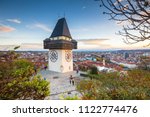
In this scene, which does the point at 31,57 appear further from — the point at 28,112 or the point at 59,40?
the point at 59,40

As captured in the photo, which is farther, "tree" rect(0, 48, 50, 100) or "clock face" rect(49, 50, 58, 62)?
"clock face" rect(49, 50, 58, 62)

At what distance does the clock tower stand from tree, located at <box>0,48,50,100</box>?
4.64 metres

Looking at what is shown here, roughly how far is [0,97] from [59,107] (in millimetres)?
540

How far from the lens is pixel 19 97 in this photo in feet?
5.62

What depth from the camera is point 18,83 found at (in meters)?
1.61

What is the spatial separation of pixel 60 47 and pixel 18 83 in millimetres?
5012

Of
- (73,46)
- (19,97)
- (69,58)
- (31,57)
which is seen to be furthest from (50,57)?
(19,97)

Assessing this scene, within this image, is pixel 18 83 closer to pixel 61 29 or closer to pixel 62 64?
pixel 61 29

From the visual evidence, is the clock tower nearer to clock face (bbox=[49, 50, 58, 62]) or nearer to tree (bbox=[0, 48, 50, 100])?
clock face (bbox=[49, 50, 58, 62])

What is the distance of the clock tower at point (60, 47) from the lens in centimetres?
650

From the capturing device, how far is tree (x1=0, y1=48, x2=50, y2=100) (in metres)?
1.55

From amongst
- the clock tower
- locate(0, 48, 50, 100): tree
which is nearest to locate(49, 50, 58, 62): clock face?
the clock tower

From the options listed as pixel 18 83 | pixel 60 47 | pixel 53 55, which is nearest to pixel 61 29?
pixel 60 47

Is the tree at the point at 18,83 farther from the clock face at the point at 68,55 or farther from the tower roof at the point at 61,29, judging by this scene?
the clock face at the point at 68,55
